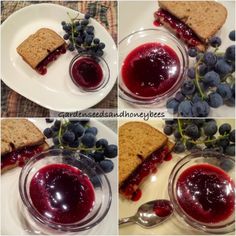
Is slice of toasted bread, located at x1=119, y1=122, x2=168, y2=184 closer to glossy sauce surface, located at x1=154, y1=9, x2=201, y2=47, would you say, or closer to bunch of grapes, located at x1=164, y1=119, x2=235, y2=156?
bunch of grapes, located at x1=164, y1=119, x2=235, y2=156

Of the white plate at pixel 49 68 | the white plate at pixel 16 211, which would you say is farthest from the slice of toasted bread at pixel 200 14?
the white plate at pixel 16 211

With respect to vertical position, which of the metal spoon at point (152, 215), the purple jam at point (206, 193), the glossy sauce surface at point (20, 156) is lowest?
the metal spoon at point (152, 215)

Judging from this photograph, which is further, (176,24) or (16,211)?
(176,24)

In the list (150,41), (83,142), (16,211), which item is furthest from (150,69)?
(16,211)

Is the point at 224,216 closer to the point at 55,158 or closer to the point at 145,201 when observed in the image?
the point at 145,201

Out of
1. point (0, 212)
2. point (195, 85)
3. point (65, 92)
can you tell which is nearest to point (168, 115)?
point (195, 85)

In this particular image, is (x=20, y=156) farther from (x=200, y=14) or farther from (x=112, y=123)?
(x=200, y=14)

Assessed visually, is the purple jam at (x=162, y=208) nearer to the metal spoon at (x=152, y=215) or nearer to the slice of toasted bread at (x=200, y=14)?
the metal spoon at (x=152, y=215)
